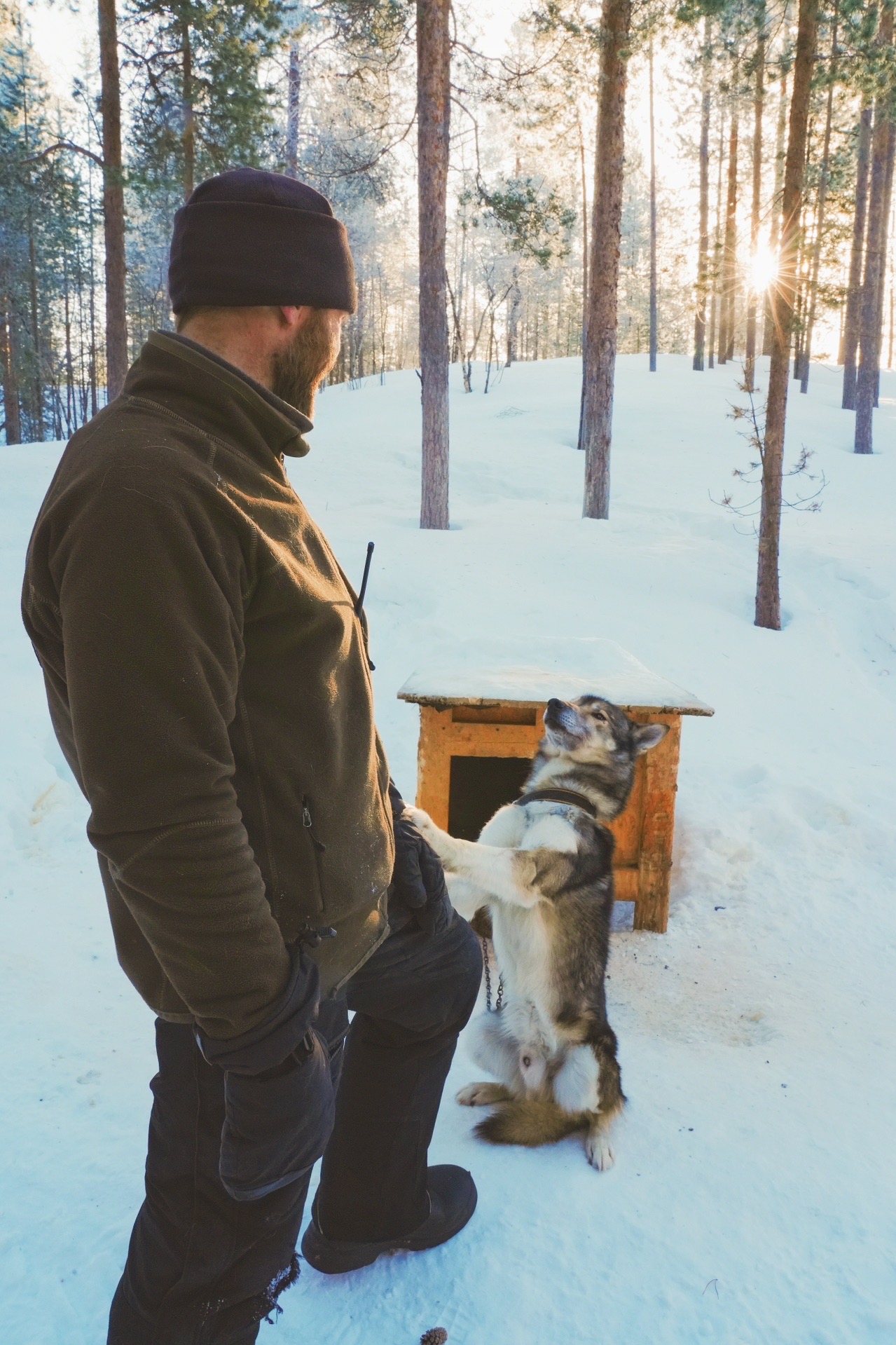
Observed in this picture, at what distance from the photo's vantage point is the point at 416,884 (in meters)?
1.89

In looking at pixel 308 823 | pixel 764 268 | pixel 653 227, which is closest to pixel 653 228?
pixel 653 227

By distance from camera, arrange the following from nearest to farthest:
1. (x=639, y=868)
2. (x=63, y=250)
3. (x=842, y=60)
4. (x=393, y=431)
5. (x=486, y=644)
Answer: (x=639, y=868)
(x=486, y=644)
(x=842, y=60)
(x=393, y=431)
(x=63, y=250)

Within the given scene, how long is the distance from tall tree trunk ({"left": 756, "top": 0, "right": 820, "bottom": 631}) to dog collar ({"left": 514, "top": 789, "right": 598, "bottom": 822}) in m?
5.48

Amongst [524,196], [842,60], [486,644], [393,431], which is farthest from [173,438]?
[393,431]

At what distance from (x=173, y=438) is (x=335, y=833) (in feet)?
2.36

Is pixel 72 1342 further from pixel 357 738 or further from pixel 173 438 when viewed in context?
pixel 173 438

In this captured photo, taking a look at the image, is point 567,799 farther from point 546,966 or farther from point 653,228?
point 653,228

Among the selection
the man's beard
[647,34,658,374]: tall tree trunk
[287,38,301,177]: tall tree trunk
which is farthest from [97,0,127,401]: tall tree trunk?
[647,34,658,374]: tall tree trunk

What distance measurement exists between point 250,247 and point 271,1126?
4.92 ft

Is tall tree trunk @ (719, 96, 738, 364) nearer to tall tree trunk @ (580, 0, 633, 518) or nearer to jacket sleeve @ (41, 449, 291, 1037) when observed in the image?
tall tree trunk @ (580, 0, 633, 518)

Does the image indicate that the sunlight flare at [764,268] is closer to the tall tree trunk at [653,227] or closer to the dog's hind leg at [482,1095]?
the dog's hind leg at [482,1095]

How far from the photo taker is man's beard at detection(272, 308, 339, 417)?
60.4 inches

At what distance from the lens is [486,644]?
561cm

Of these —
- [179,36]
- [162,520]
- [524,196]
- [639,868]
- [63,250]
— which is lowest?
[639,868]
